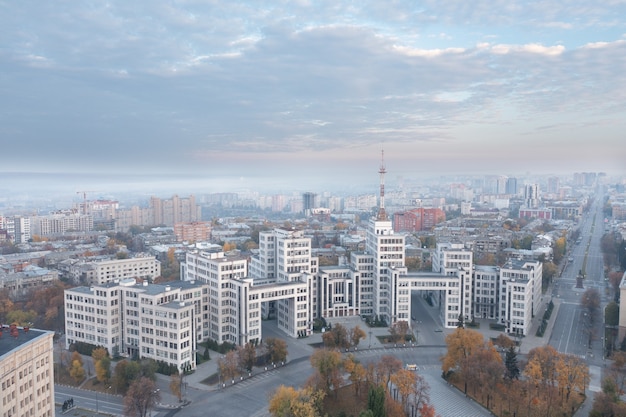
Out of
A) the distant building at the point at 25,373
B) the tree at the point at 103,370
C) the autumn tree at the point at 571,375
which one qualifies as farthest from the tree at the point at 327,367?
the distant building at the point at 25,373

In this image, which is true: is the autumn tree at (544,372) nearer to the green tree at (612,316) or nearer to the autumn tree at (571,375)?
the autumn tree at (571,375)

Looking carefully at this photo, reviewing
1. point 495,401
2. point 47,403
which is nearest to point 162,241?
point 47,403

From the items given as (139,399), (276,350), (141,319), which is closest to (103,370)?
(141,319)

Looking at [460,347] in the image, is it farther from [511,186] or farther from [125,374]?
[511,186]

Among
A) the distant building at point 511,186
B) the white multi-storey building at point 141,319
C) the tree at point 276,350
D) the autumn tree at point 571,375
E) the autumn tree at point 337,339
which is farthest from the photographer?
the distant building at point 511,186

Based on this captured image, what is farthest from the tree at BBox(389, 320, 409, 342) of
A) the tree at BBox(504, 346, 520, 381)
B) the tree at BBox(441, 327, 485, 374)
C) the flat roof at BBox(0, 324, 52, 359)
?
the flat roof at BBox(0, 324, 52, 359)

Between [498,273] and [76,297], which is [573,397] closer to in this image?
[498,273]
